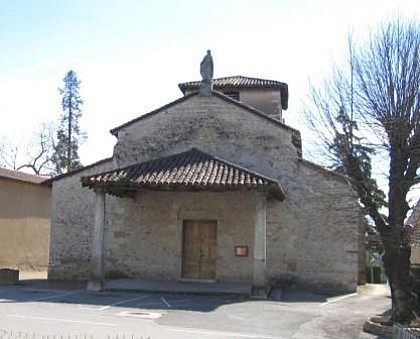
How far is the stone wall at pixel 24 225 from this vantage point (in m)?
26.1

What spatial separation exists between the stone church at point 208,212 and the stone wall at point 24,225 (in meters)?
4.32

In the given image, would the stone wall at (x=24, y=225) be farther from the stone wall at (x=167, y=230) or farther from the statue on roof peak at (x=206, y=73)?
the statue on roof peak at (x=206, y=73)

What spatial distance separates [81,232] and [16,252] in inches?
235

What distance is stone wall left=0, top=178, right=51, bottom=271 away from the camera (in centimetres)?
2606

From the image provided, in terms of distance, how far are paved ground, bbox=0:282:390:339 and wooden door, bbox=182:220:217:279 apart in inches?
137

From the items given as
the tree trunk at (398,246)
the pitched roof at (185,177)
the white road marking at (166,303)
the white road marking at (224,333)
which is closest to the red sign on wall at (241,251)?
the pitched roof at (185,177)

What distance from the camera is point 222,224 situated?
69.9 ft

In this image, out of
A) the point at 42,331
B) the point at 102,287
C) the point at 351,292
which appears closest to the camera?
the point at 42,331

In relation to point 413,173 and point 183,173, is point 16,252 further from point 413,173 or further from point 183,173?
point 413,173

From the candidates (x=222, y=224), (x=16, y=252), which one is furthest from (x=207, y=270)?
(x=16, y=252)

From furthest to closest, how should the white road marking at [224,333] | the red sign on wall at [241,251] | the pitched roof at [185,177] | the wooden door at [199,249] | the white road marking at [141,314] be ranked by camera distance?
the wooden door at [199,249], the red sign on wall at [241,251], the pitched roof at [185,177], the white road marking at [141,314], the white road marking at [224,333]

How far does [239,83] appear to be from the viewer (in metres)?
27.3

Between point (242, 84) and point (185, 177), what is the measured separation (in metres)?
10.1

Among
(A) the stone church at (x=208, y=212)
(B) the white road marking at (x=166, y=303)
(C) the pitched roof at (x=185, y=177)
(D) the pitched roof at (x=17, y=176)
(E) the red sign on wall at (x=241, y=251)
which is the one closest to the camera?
(B) the white road marking at (x=166, y=303)
